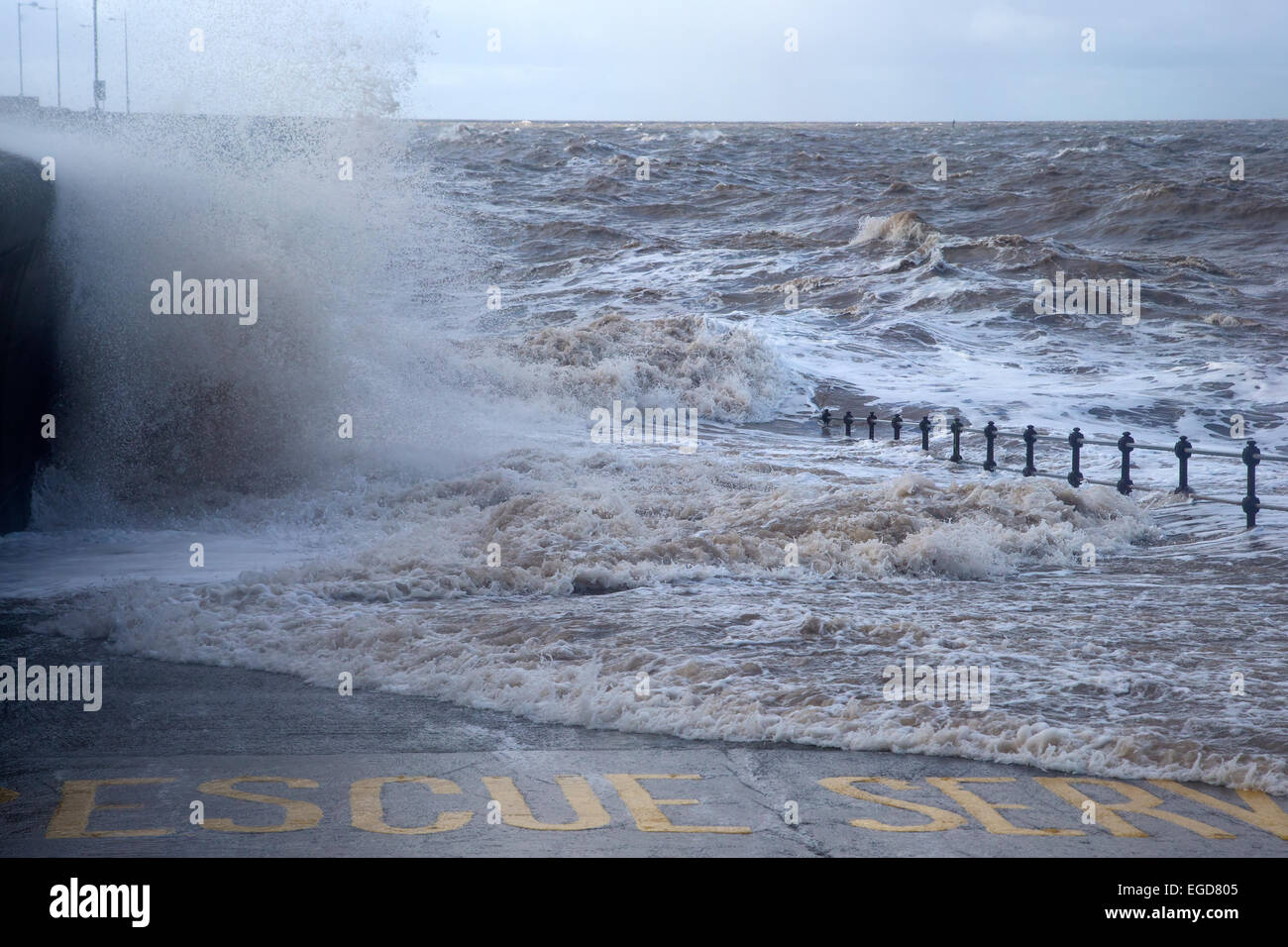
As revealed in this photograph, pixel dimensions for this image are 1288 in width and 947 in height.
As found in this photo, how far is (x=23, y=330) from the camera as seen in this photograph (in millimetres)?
9984

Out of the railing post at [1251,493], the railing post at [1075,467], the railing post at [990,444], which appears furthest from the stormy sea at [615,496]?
the railing post at [990,444]

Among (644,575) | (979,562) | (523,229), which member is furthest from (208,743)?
(523,229)

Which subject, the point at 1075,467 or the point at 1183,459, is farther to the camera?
the point at 1075,467

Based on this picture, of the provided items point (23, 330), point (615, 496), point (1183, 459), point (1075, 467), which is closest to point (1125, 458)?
point (1075, 467)

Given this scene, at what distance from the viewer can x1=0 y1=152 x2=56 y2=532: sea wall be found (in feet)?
30.9

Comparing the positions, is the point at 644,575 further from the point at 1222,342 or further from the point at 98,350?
the point at 1222,342

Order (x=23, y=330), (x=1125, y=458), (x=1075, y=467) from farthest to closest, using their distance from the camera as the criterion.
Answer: (x=1075, y=467) < (x=1125, y=458) < (x=23, y=330)

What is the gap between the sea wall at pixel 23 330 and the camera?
9.42m

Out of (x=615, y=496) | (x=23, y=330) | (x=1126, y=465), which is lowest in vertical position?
(x=615, y=496)

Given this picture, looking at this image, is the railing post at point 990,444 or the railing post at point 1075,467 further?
the railing post at point 990,444

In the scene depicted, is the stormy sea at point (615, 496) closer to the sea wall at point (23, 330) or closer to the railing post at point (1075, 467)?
the sea wall at point (23, 330)

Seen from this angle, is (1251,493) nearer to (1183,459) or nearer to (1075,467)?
(1183,459)

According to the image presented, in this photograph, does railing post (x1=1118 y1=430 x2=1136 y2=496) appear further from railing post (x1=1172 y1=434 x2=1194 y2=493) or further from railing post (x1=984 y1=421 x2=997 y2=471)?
railing post (x1=984 y1=421 x2=997 y2=471)
